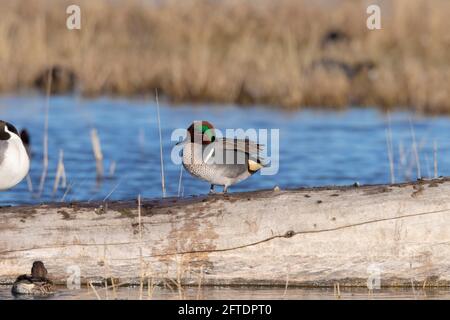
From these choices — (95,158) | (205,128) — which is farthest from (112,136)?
(205,128)

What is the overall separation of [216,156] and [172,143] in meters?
6.43

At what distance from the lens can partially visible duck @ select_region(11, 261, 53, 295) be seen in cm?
626

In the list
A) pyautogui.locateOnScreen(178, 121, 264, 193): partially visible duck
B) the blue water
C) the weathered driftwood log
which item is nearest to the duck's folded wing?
pyautogui.locateOnScreen(178, 121, 264, 193): partially visible duck

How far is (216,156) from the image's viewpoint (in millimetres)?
6859

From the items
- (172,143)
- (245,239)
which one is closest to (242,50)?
(172,143)

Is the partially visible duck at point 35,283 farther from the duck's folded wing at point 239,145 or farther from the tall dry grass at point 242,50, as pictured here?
the tall dry grass at point 242,50

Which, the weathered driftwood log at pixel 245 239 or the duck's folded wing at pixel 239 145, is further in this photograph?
the duck's folded wing at pixel 239 145

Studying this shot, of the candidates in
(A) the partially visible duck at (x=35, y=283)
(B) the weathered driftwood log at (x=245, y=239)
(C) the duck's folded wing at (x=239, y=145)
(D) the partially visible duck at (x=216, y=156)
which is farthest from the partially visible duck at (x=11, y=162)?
(C) the duck's folded wing at (x=239, y=145)

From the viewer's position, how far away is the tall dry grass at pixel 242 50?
15570 millimetres

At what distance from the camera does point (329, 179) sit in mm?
11469

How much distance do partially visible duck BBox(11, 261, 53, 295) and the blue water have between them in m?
3.21

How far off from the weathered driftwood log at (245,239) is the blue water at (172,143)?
3.11 m

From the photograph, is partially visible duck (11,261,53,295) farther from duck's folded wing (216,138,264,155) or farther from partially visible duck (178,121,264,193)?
duck's folded wing (216,138,264,155)

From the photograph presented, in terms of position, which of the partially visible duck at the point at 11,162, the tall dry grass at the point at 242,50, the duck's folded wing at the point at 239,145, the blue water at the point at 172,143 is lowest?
the partially visible duck at the point at 11,162
